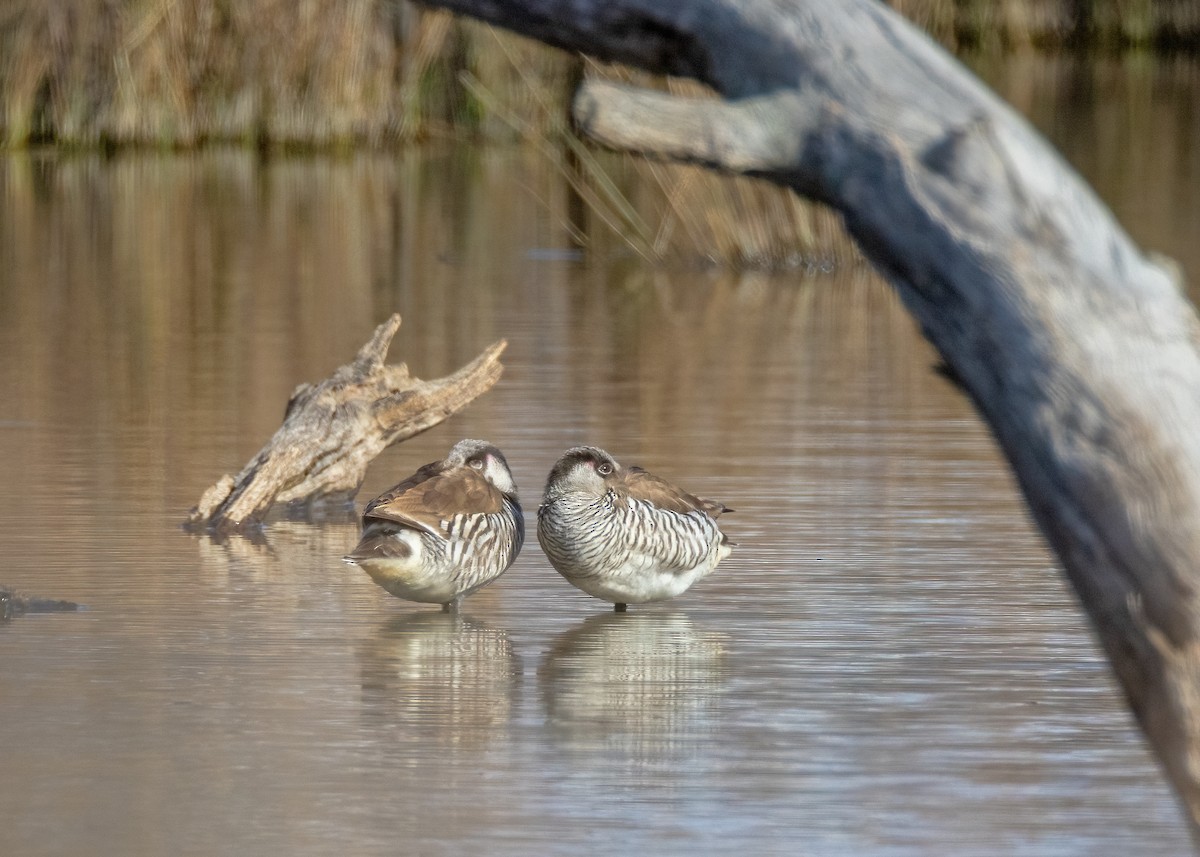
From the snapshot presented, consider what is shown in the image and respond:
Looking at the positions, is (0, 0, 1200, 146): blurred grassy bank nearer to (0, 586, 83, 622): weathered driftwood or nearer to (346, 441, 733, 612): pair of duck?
(346, 441, 733, 612): pair of duck

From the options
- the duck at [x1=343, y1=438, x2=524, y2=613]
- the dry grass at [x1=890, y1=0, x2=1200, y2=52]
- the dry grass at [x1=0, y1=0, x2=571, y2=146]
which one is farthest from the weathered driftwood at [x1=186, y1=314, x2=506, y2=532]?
the dry grass at [x1=890, y1=0, x2=1200, y2=52]

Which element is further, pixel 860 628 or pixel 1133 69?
pixel 1133 69

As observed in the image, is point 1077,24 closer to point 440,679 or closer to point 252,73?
point 252,73

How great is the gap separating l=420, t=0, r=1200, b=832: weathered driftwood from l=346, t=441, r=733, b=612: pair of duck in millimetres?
2574

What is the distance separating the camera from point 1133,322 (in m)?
3.05

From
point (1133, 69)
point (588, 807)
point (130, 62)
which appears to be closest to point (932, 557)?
point (588, 807)

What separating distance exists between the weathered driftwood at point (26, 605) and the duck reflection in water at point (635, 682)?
119 centimetres

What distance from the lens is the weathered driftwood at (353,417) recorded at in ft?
23.7

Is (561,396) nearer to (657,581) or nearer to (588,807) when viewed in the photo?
(657,581)

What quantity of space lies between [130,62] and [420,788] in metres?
16.6

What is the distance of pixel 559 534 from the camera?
5762 mm

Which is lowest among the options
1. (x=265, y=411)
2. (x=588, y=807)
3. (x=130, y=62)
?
(x=588, y=807)

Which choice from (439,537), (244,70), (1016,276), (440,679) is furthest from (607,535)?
(244,70)

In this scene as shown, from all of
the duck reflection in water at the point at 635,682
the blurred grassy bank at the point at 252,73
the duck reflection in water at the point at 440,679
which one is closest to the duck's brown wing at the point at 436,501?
the duck reflection in water at the point at 440,679
